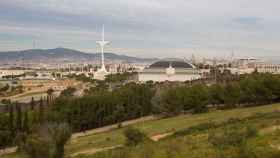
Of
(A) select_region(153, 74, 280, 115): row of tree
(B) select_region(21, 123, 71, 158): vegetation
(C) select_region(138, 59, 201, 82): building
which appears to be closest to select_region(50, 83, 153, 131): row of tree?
(A) select_region(153, 74, 280, 115): row of tree

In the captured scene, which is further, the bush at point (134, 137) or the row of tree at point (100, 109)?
the row of tree at point (100, 109)

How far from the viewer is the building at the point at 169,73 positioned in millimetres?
139387

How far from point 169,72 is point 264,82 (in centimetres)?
Answer: 8489

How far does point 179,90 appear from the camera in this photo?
194ft

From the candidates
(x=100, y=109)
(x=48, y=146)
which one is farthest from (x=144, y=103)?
(x=48, y=146)

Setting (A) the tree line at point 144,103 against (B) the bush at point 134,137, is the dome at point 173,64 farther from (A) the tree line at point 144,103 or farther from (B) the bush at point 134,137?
(B) the bush at point 134,137

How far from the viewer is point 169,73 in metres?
144

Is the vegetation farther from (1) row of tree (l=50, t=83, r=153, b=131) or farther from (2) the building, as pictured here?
(2) the building

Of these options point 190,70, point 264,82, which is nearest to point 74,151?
point 264,82

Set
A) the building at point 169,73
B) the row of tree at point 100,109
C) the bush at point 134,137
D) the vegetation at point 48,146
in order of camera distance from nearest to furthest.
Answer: the vegetation at point 48,146 < the bush at point 134,137 < the row of tree at point 100,109 < the building at point 169,73

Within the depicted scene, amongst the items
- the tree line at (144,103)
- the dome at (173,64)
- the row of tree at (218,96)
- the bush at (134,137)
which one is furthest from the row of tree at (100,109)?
the dome at (173,64)

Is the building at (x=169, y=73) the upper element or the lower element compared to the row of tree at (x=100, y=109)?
upper

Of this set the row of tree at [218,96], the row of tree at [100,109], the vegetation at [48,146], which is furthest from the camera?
the row of tree at [218,96]

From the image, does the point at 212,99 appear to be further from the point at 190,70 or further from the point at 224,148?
the point at 190,70
